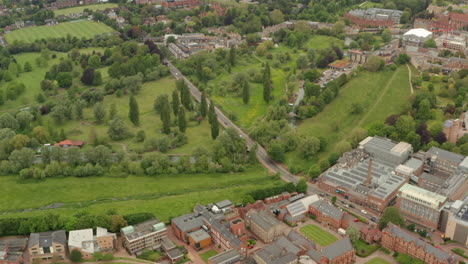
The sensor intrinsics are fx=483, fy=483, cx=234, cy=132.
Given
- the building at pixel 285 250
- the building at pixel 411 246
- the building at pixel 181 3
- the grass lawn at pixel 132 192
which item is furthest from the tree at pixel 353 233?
the building at pixel 181 3

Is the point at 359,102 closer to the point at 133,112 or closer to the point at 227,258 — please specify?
the point at 133,112

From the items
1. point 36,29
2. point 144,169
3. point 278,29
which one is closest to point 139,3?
point 36,29

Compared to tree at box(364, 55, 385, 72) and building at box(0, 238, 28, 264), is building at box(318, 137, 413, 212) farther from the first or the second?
building at box(0, 238, 28, 264)

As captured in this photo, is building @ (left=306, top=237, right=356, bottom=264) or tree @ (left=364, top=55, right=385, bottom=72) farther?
tree @ (left=364, top=55, right=385, bottom=72)

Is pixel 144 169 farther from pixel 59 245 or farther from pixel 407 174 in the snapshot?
pixel 407 174

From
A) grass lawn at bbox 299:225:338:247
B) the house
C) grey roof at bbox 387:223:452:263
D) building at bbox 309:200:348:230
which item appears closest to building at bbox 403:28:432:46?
building at bbox 309:200:348:230

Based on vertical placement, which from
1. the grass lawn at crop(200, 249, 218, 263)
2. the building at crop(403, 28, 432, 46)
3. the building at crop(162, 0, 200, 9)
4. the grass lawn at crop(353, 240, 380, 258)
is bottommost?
the grass lawn at crop(200, 249, 218, 263)
